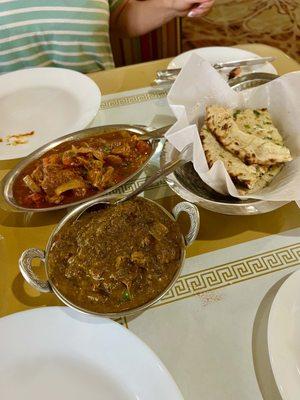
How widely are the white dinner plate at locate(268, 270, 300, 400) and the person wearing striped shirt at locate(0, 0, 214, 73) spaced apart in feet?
3.94

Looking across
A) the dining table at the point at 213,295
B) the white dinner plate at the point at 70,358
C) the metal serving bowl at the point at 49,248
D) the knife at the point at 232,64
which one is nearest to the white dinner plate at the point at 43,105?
the dining table at the point at 213,295

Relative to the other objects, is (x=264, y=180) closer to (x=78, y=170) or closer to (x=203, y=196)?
(x=203, y=196)

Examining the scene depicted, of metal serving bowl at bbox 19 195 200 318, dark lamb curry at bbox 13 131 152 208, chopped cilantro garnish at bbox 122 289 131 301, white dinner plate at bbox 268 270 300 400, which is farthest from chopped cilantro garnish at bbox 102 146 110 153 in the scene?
white dinner plate at bbox 268 270 300 400

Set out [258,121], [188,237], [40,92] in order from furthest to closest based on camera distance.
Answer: [40,92], [258,121], [188,237]

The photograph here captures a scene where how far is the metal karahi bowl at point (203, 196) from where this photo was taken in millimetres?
914

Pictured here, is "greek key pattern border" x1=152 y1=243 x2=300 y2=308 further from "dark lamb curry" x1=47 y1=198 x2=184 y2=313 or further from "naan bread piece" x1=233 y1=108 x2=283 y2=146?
"naan bread piece" x1=233 y1=108 x2=283 y2=146

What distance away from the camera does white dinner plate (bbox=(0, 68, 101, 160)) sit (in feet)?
4.09

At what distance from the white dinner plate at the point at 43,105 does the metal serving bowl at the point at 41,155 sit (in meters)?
0.04

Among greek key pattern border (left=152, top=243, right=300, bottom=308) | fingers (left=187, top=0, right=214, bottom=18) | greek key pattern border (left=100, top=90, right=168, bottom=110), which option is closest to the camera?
greek key pattern border (left=152, top=243, right=300, bottom=308)

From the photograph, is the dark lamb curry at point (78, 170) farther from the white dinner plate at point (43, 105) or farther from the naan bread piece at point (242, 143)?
the naan bread piece at point (242, 143)

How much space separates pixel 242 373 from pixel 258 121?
0.66 meters

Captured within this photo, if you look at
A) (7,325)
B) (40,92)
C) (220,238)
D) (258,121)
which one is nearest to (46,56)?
(40,92)

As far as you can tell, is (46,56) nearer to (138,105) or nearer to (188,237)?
(138,105)

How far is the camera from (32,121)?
1.33 metres
